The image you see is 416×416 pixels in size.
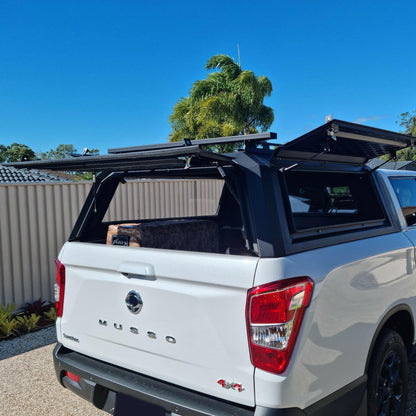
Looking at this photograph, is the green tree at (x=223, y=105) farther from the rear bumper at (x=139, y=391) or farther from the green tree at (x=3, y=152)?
the green tree at (x=3, y=152)

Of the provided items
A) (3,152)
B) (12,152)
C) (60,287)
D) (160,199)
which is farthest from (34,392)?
(3,152)

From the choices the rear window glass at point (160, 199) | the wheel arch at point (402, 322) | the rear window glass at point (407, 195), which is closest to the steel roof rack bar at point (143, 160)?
the wheel arch at point (402, 322)

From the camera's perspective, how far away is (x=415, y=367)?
373 centimetres

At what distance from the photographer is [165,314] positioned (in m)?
2.13

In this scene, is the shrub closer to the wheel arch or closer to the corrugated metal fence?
the corrugated metal fence

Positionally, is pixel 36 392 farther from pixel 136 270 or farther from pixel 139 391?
pixel 136 270

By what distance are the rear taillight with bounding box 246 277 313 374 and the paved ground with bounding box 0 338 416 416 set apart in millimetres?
1865

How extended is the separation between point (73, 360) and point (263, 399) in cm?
137

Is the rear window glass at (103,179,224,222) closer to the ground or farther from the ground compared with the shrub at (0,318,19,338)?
farther from the ground

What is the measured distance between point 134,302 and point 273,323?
836mm

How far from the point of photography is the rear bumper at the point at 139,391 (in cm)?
189

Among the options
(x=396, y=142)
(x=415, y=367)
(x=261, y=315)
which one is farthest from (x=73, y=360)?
(x=415, y=367)

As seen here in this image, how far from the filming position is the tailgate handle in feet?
7.23

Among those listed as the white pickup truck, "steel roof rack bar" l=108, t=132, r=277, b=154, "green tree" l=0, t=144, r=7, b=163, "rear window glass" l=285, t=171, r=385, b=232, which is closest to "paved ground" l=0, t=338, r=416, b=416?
the white pickup truck
